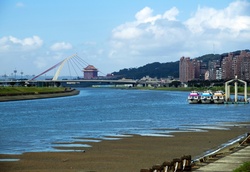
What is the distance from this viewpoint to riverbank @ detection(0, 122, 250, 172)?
18484 millimetres

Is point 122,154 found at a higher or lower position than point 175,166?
lower

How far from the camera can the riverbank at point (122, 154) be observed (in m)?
18.5

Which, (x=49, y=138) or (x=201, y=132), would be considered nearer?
(x=49, y=138)

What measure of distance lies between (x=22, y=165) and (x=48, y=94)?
4167 inches

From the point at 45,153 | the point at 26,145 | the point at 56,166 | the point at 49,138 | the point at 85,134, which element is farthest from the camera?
the point at 85,134

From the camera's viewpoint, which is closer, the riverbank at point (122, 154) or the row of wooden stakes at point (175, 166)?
the row of wooden stakes at point (175, 166)

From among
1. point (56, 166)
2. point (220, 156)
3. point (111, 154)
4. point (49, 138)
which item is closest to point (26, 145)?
point (49, 138)

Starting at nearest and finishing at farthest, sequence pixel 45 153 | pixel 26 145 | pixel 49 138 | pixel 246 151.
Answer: pixel 246 151, pixel 45 153, pixel 26 145, pixel 49 138

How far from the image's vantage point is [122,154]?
21875 millimetres

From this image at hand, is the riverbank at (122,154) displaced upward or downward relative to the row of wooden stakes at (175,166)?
downward

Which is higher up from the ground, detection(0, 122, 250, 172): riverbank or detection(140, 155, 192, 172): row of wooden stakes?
detection(140, 155, 192, 172): row of wooden stakes

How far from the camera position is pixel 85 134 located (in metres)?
30.6

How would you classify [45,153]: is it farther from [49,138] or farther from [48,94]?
[48,94]

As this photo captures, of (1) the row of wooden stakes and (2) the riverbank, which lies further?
(2) the riverbank
